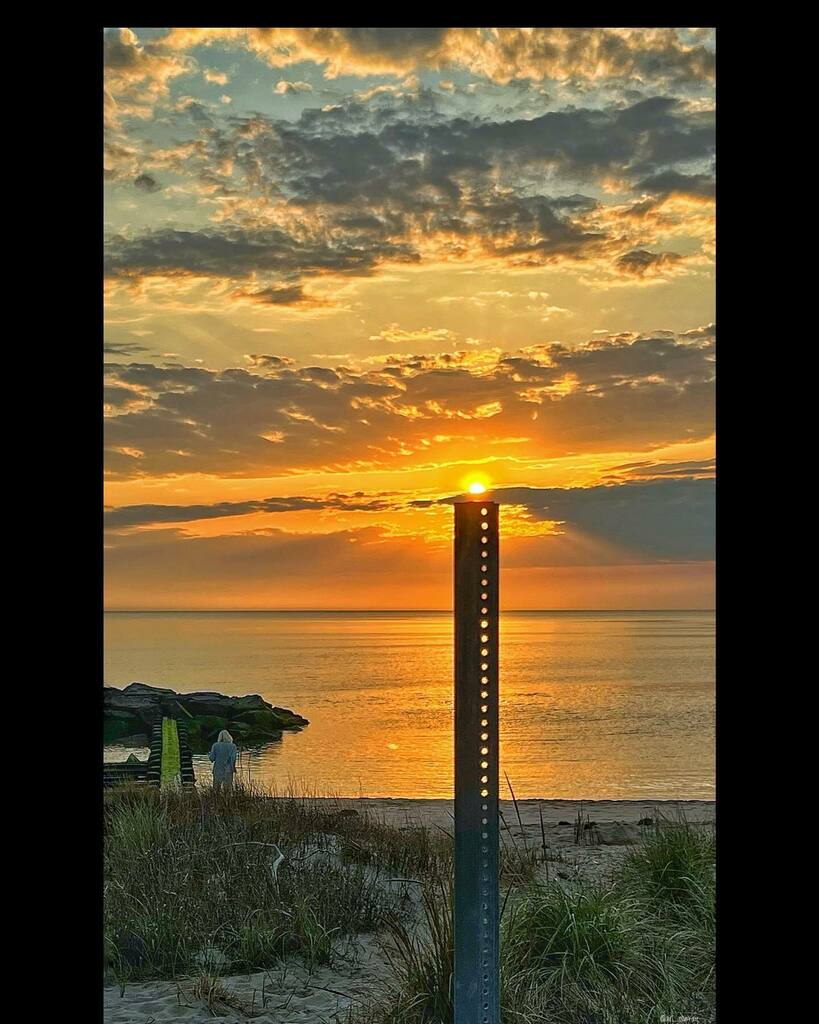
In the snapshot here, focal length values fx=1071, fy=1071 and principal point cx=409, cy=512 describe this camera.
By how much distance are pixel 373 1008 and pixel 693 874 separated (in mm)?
1304

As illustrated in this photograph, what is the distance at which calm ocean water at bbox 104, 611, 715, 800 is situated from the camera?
903 centimetres

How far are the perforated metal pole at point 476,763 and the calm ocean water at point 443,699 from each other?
1.30 ft

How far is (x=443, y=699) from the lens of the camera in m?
15.2

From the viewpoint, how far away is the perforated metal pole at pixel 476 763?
172cm

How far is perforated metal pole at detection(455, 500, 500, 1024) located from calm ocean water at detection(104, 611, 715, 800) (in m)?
0.40

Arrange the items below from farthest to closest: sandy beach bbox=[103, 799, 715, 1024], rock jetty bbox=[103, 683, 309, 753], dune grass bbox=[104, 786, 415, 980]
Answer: rock jetty bbox=[103, 683, 309, 753] < dune grass bbox=[104, 786, 415, 980] < sandy beach bbox=[103, 799, 715, 1024]

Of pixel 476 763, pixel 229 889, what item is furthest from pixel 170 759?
pixel 476 763

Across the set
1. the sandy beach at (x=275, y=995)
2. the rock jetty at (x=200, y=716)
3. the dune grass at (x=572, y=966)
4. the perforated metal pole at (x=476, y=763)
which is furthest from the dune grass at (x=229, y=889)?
the rock jetty at (x=200, y=716)

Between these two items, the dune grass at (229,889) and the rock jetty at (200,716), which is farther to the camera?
the rock jetty at (200,716)

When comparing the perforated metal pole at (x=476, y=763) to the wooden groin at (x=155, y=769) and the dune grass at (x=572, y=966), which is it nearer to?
the dune grass at (x=572, y=966)

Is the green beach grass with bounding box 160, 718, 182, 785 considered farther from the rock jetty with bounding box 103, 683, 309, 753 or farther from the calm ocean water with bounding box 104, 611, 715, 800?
the rock jetty with bounding box 103, 683, 309, 753

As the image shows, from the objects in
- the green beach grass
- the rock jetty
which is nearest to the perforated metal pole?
the green beach grass
